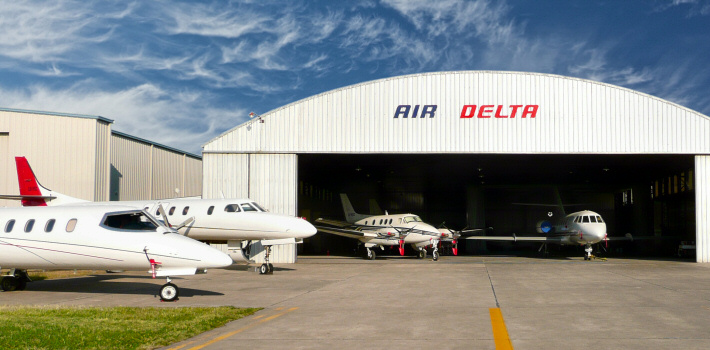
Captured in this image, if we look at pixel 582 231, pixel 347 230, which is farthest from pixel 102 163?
pixel 582 231

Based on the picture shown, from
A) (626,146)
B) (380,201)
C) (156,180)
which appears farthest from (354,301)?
(380,201)

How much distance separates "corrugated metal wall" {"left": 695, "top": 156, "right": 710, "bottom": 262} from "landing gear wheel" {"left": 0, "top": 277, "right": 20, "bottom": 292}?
27704 mm

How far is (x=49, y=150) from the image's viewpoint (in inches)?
1084

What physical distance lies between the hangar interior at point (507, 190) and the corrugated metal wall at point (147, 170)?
312 inches

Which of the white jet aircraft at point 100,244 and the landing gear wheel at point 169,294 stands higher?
the white jet aircraft at point 100,244

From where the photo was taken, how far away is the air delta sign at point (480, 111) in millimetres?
27906

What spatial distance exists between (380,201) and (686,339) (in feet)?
152

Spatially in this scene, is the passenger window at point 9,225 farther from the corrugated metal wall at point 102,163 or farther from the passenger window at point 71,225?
the corrugated metal wall at point 102,163

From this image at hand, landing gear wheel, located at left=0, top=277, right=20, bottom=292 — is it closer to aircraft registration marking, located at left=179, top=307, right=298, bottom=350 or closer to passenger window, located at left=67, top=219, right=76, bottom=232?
passenger window, located at left=67, top=219, right=76, bottom=232

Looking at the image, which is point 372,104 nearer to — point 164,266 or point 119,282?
point 119,282

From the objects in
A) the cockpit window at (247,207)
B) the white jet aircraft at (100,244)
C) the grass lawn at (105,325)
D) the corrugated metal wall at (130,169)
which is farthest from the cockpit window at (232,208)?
the corrugated metal wall at (130,169)

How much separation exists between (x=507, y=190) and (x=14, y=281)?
148 ft

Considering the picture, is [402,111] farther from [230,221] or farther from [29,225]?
[29,225]

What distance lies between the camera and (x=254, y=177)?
2856 centimetres
